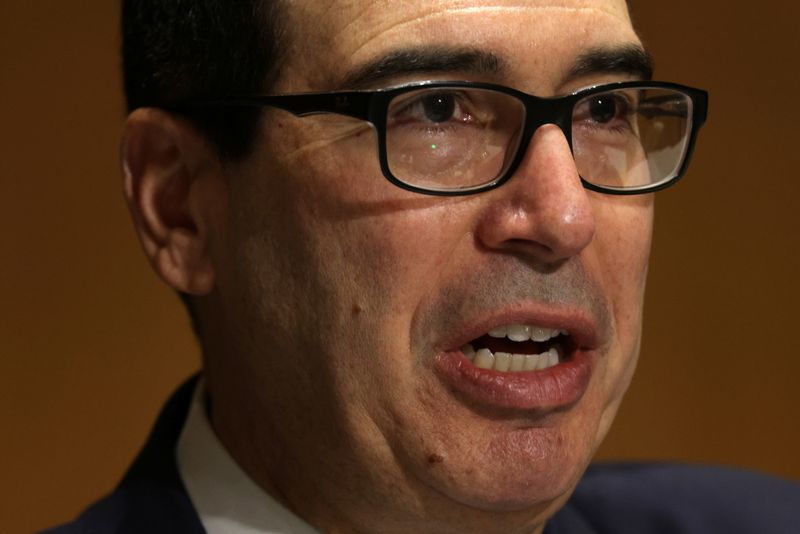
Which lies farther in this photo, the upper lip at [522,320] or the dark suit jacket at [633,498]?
the dark suit jacket at [633,498]

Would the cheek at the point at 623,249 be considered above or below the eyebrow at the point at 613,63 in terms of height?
below

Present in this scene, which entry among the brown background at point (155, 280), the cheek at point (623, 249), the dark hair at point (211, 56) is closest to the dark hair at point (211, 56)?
the dark hair at point (211, 56)

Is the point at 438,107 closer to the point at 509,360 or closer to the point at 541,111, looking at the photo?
the point at 541,111

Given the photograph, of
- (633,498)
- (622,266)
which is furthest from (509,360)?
(633,498)

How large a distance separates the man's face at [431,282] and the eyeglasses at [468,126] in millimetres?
16

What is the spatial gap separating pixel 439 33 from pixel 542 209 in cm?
19

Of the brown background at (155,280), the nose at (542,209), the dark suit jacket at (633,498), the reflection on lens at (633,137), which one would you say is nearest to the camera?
the nose at (542,209)

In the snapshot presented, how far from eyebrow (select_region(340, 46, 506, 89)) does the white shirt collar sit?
46 centimetres

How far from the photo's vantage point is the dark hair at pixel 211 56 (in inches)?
46.7

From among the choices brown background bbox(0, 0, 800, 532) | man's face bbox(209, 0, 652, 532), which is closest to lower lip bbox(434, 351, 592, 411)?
man's face bbox(209, 0, 652, 532)

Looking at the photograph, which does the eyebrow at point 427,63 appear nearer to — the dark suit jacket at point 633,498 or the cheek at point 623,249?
the cheek at point 623,249

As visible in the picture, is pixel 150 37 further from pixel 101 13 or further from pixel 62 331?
pixel 62 331

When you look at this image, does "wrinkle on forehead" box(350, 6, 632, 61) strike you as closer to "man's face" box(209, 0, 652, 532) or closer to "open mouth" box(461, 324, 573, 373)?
"man's face" box(209, 0, 652, 532)

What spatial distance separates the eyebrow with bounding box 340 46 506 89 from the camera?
3.62ft
